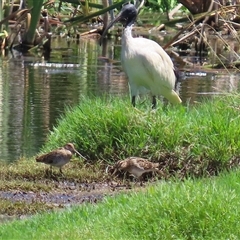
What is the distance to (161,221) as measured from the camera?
248 inches

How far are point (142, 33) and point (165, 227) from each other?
73.0 ft

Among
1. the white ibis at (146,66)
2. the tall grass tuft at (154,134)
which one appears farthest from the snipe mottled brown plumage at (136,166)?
the white ibis at (146,66)

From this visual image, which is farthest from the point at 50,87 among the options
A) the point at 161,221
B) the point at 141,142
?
the point at 161,221

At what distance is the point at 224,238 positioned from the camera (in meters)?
6.19

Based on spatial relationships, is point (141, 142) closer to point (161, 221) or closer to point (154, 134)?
point (154, 134)

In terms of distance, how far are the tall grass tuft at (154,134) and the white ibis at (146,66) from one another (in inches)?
51.3

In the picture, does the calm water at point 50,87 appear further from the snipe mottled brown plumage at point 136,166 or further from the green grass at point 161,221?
the green grass at point 161,221

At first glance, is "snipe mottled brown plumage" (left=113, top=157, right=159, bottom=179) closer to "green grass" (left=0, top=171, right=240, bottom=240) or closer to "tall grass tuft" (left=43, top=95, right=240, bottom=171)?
"tall grass tuft" (left=43, top=95, right=240, bottom=171)

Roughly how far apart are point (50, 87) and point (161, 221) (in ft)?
32.3

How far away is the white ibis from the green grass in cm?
454

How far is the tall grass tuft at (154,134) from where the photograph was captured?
9.38m

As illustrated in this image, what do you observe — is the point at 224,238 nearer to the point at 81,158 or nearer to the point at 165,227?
the point at 165,227

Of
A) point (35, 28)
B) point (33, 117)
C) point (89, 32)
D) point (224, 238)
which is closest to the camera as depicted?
point (224, 238)

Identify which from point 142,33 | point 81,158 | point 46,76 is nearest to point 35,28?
point 46,76
